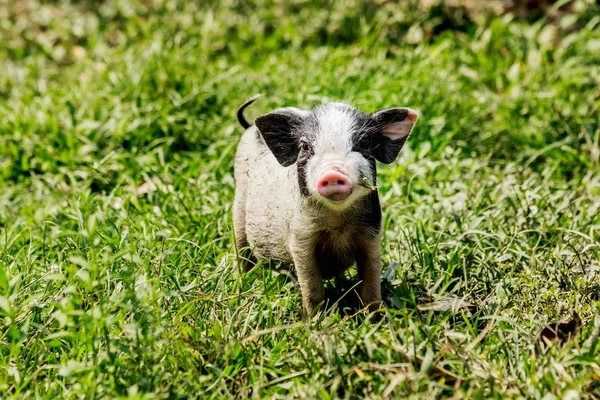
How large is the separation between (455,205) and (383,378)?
6.29 ft

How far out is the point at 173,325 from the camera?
3090 millimetres

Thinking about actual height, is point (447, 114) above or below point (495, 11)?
below

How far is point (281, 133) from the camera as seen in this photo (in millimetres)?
3551

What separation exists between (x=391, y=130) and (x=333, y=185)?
657mm

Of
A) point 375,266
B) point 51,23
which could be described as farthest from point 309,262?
point 51,23

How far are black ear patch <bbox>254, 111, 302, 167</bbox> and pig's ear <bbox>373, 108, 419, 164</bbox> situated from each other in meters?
0.37

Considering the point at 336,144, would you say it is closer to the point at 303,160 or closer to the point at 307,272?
the point at 303,160

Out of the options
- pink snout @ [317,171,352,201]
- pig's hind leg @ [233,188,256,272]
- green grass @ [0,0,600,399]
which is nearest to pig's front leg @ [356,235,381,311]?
green grass @ [0,0,600,399]

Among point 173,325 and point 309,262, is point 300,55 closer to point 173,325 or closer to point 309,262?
point 309,262

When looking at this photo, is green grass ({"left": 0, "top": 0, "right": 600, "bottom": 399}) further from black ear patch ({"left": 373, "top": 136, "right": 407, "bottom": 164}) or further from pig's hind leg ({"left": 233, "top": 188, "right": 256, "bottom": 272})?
black ear patch ({"left": 373, "top": 136, "right": 407, "bottom": 164})

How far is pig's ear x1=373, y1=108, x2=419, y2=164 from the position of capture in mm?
3480

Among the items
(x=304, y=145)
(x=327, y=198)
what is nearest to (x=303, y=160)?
(x=304, y=145)

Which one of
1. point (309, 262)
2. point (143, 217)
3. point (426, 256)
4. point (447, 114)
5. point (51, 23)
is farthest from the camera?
point (51, 23)

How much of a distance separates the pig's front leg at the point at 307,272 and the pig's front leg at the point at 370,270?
0.65 ft
